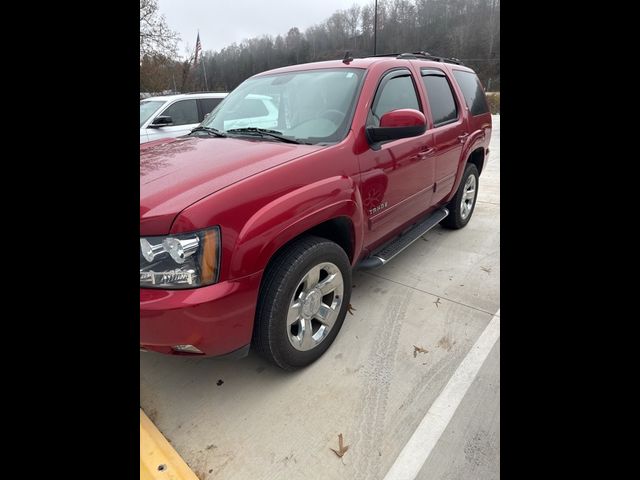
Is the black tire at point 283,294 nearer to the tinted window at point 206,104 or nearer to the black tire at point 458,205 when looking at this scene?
the black tire at point 458,205

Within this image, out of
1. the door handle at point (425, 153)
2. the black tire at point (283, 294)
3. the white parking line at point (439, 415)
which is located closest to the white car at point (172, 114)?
the door handle at point (425, 153)

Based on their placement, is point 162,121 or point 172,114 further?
point 172,114

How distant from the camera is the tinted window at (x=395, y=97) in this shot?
2717mm

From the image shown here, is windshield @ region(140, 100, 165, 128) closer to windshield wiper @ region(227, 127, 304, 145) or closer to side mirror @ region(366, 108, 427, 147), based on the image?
windshield wiper @ region(227, 127, 304, 145)

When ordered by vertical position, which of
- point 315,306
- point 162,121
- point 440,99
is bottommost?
point 315,306

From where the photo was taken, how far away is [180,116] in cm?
739

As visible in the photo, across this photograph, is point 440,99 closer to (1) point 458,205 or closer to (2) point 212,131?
(1) point 458,205

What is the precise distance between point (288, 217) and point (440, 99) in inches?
98.7

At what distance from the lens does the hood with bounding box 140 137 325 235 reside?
168 cm

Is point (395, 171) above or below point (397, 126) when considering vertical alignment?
below

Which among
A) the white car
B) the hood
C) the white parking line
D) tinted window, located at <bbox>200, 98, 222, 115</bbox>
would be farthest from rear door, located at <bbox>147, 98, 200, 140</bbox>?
the white parking line

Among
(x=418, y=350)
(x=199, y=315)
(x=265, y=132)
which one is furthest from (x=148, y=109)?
(x=418, y=350)

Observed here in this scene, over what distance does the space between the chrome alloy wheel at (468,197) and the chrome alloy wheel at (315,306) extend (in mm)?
2730
